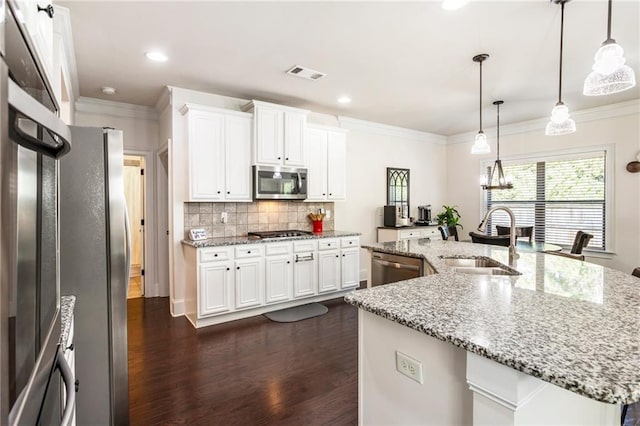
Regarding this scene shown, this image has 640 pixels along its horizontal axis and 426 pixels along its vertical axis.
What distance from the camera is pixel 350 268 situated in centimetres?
473

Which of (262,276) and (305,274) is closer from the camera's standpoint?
(262,276)

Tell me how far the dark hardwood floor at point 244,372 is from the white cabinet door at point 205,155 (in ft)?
5.00

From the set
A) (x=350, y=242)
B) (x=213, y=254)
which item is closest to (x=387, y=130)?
(x=350, y=242)

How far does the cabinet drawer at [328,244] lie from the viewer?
4.41m

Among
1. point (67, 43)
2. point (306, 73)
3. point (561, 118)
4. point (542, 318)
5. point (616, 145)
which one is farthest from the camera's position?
point (616, 145)

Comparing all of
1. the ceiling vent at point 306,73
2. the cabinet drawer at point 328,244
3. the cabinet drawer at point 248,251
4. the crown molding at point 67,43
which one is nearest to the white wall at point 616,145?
the cabinet drawer at point 328,244

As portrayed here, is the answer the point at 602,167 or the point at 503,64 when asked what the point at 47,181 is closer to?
the point at 503,64

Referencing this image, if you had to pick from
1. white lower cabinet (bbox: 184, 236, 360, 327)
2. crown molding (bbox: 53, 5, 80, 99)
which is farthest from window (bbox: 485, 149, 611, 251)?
crown molding (bbox: 53, 5, 80, 99)

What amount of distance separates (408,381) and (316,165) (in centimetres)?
371

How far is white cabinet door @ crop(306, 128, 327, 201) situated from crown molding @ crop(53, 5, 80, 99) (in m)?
2.66

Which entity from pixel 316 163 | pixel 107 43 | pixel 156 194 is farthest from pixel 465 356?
pixel 156 194

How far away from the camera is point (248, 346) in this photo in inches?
122

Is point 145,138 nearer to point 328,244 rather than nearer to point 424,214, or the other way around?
point 328,244

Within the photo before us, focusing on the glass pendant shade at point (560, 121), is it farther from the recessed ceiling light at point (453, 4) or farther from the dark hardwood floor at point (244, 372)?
the dark hardwood floor at point (244, 372)
